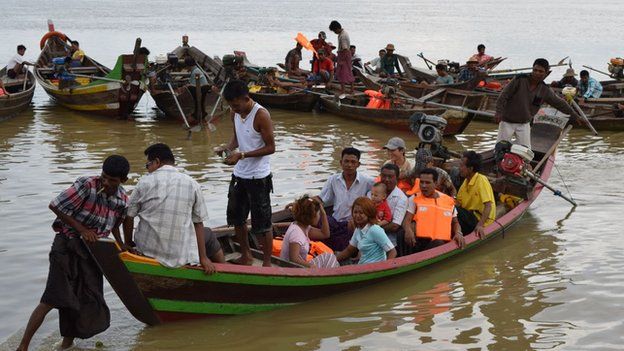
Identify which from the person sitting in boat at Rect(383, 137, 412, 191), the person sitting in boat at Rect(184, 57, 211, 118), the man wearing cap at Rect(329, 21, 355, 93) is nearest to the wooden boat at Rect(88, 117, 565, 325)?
the person sitting in boat at Rect(383, 137, 412, 191)

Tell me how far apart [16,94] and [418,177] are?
33.8 feet

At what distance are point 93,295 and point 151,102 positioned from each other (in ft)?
46.0

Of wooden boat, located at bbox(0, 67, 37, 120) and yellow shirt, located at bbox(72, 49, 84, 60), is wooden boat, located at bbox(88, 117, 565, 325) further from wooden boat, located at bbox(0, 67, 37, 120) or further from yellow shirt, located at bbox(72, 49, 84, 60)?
yellow shirt, located at bbox(72, 49, 84, 60)

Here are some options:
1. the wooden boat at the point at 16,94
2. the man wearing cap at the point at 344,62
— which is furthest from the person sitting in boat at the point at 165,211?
the man wearing cap at the point at 344,62

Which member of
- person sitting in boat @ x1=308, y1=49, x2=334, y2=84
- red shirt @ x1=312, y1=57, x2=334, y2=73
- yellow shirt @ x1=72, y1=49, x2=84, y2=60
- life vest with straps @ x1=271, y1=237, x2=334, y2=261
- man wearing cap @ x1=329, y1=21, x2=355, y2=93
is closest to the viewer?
life vest with straps @ x1=271, y1=237, x2=334, y2=261

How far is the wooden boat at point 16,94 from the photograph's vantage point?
52.6ft

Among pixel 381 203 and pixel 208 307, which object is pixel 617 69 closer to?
pixel 381 203

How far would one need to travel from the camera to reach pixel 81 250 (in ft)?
19.1

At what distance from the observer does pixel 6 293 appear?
7363 mm

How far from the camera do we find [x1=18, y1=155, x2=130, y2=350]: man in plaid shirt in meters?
5.65

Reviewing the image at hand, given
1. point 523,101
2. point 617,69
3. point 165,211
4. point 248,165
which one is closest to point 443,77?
point 617,69

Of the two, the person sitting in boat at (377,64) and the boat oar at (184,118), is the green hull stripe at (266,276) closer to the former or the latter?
the boat oar at (184,118)

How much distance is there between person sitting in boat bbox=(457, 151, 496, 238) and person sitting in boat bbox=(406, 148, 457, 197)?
137mm

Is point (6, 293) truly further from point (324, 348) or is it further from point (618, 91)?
point (618, 91)
